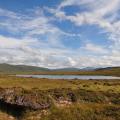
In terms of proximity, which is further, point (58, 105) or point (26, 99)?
point (58, 105)

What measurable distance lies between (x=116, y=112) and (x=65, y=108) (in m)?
5.76

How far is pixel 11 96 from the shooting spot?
3522cm

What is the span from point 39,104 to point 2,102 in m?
4.96

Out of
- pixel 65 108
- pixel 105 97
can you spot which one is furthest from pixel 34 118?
pixel 105 97

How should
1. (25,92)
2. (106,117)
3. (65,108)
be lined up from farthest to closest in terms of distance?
(25,92), (65,108), (106,117)

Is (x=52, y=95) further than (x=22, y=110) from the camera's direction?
Yes

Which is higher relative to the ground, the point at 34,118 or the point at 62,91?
the point at 62,91

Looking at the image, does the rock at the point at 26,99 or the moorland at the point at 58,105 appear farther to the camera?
the rock at the point at 26,99

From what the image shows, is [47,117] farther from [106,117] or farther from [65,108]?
[106,117]

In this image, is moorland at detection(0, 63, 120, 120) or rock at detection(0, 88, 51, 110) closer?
moorland at detection(0, 63, 120, 120)

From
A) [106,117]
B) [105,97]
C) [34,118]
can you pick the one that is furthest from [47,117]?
[105,97]

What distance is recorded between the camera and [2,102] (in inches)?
1361

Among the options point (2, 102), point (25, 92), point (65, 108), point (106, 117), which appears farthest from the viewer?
point (25, 92)

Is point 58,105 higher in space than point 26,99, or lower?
lower
